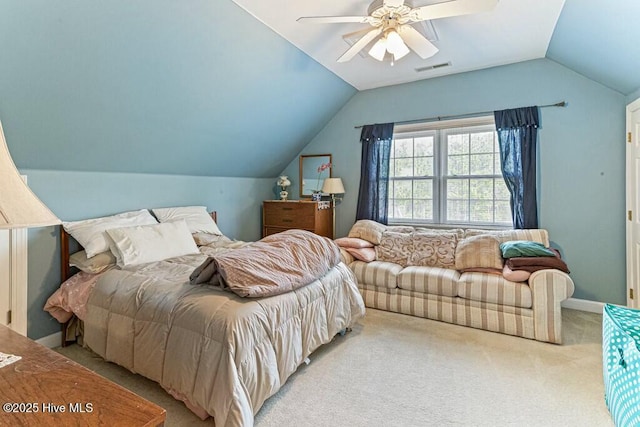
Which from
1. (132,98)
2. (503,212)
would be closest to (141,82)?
(132,98)

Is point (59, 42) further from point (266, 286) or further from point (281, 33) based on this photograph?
point (266, 286)

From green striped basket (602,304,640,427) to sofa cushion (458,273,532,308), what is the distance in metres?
0.84

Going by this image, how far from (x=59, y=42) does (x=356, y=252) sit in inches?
119

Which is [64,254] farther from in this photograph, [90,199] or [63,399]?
[63,399]

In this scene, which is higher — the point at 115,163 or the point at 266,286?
the point at 115,163

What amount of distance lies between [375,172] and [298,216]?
1205 millimetres

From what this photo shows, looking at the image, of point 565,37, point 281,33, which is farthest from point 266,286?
point 565,37

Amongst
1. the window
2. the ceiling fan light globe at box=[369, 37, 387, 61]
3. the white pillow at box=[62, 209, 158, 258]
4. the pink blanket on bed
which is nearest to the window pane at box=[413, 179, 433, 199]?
the window

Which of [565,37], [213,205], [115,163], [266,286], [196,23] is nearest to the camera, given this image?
[266,286]

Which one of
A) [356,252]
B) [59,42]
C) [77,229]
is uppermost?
[59,42]

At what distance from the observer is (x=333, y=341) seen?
274cm

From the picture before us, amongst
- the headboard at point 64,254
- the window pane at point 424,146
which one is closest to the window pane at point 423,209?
the window pane at point 424,146

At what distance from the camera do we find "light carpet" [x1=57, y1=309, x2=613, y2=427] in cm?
184

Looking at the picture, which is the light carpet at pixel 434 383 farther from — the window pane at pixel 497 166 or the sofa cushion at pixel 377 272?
the window pane at pixel 497 166
